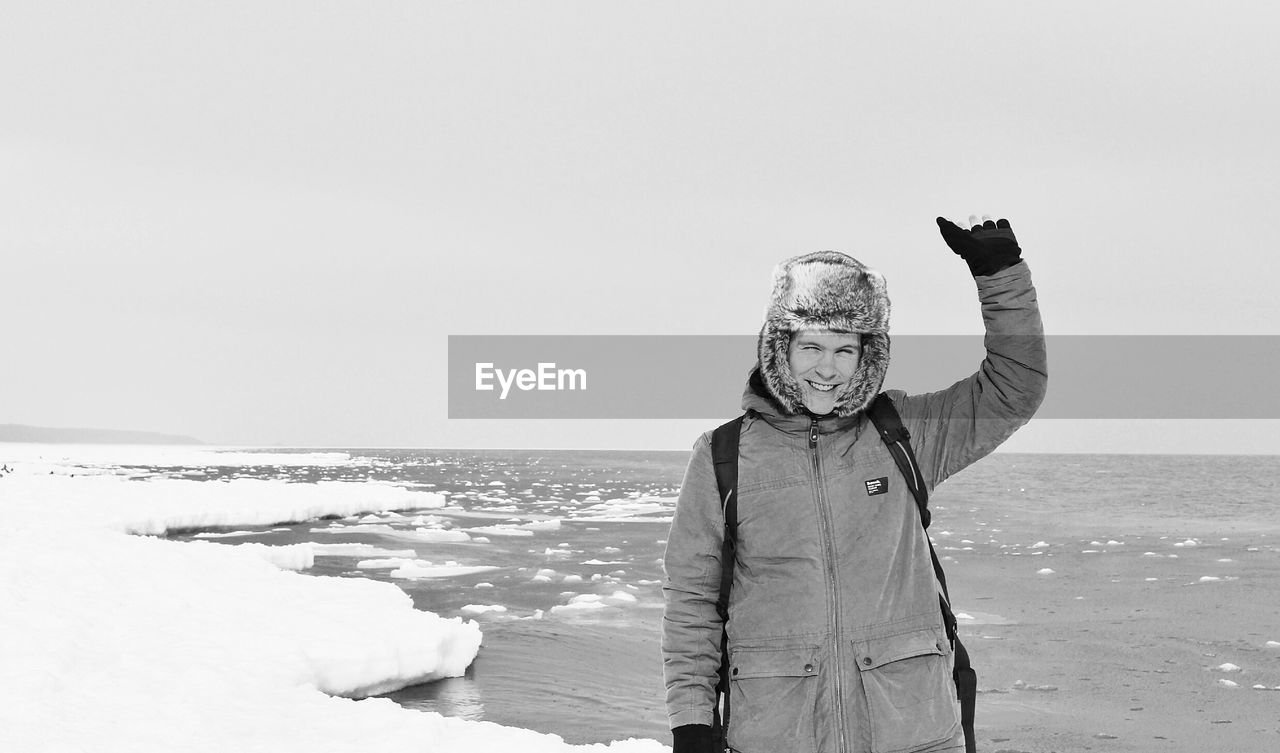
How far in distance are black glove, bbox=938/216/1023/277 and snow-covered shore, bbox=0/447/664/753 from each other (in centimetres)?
461

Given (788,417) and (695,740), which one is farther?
(788,417)

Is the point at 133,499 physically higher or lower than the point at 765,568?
lower

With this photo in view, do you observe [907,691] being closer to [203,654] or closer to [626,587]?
[203,654]

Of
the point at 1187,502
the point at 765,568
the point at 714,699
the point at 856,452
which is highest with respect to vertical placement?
the point at 856,452

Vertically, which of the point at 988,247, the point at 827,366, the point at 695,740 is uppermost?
the point at 988,247

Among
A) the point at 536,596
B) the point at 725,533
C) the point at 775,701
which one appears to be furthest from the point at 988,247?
the point at 536,596

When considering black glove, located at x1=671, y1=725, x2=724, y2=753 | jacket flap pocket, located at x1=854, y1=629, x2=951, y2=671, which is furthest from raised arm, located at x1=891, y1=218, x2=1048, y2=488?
black glove, located at x1=671, y1=725, x2=724, y2=753

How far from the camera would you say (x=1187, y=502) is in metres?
47.6

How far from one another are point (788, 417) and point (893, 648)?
0.54 metres

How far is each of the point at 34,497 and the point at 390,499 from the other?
1236 cm

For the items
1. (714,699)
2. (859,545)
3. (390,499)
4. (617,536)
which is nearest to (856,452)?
(859,545)

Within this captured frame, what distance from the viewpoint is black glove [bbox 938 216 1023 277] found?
6.86 feet

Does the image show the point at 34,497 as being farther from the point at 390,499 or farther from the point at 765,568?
the point at 765,568

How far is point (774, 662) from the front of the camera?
6.71 feet
